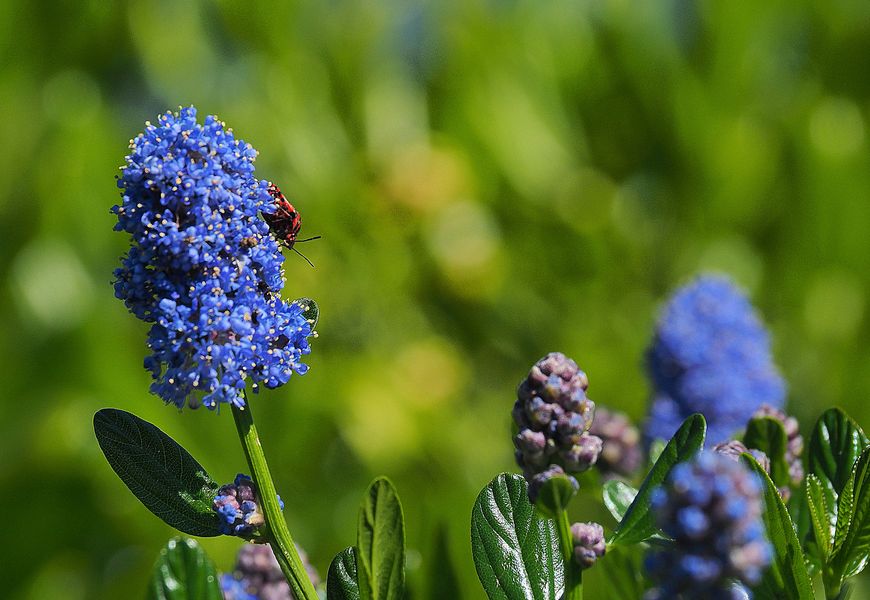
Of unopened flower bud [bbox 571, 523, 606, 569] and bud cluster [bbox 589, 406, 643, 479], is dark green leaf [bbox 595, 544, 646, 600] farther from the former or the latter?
unopened flower bud [bbox 571, 523, 606, 569]

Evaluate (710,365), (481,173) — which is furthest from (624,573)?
(481,173)

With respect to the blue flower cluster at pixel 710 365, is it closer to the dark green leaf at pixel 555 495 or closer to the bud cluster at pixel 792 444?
the bud cluster at pixel 792 444

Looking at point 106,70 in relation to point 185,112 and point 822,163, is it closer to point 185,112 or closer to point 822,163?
point 822,163

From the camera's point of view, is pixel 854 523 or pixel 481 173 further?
pixel 481 173

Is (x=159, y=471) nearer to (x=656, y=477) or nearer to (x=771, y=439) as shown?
(x=656, y=477)

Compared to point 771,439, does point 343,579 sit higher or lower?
lower

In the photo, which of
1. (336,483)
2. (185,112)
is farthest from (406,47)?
(185,112)
